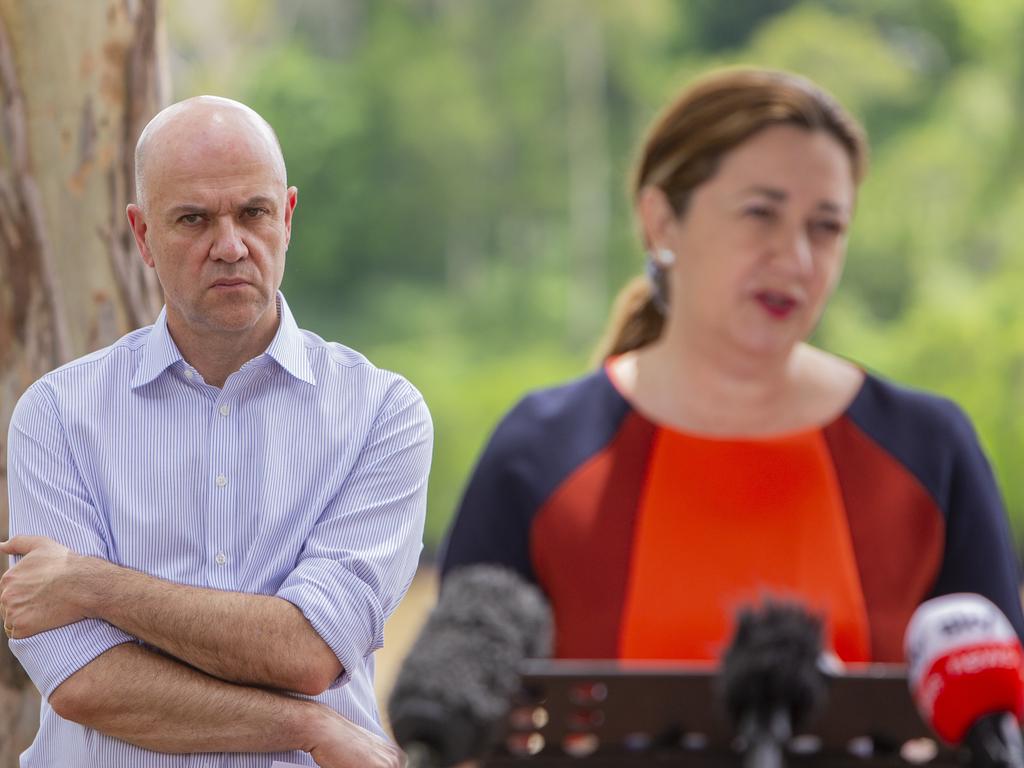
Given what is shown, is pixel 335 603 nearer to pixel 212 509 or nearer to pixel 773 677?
pixel 212 509

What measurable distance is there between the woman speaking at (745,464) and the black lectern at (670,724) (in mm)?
543

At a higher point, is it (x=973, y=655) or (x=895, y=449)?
(x=895, y=449)

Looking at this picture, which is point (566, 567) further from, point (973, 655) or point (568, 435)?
point (973, 655)

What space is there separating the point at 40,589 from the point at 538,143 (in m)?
17.1

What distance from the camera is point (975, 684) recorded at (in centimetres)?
99

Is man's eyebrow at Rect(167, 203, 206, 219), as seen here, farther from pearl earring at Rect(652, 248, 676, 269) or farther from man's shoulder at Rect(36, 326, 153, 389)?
pearl earring at Rect(652, 248, 676, 269)

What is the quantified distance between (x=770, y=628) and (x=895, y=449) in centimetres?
74

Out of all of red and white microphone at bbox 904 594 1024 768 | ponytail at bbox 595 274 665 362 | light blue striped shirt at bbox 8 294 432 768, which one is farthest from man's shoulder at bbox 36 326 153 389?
red and white microphone at bbox 904 594 1024 768

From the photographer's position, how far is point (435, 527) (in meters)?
14.9

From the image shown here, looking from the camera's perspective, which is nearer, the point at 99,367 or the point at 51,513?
the point at 51,513

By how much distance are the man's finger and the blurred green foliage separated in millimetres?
14149

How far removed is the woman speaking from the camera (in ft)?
5.57

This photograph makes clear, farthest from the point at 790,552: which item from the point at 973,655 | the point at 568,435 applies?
the point at 973,655

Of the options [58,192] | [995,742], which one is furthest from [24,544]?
[995,742]
